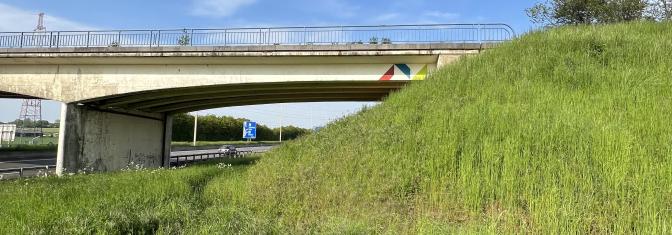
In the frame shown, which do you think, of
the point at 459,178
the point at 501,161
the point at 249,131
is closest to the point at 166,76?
the point at 459,178

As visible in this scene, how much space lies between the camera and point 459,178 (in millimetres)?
7207

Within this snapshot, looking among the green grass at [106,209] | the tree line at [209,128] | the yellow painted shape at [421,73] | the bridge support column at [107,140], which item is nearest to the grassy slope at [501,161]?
the green grass at [106,209]

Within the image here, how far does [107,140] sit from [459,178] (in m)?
19.2

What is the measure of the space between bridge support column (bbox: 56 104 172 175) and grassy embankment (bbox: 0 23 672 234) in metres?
10.7

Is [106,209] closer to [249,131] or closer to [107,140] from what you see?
[107,140]

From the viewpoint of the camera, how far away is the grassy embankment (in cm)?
624

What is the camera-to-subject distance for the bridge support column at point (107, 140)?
1998 centimetres

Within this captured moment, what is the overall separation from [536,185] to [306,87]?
1529 centimetres

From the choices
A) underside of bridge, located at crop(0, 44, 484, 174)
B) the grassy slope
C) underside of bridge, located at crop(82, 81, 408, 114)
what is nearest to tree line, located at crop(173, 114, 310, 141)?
underside of bridge, located at crop(82, 81, 408, 114)

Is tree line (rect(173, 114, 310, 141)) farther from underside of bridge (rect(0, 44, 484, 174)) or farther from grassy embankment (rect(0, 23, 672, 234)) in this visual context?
grassy embankment (rect(0, 23, 672, 234))

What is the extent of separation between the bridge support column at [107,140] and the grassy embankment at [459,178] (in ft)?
35.2

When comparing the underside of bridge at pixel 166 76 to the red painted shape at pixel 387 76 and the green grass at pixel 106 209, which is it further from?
the green grass at pixel 106 209

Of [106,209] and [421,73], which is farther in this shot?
[421,73]

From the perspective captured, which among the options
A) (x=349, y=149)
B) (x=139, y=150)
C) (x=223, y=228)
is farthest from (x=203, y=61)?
(x=223, y=228)
